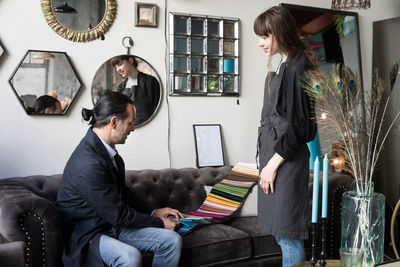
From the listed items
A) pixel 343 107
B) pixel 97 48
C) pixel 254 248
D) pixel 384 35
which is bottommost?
pixel 254 248

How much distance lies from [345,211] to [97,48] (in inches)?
93.0

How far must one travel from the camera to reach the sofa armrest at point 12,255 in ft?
5.67

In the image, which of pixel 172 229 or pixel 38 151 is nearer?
pixel 172 229

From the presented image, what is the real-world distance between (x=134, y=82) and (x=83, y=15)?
66 cm

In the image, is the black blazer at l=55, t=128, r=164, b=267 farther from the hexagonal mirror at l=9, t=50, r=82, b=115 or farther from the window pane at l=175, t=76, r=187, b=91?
the window pane at l=175, t=76, r=187, b=91

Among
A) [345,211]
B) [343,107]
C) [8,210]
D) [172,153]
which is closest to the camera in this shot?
[345,211]

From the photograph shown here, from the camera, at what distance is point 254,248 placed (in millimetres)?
3025

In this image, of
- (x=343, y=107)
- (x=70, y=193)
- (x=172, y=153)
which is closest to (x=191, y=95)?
(x=172, y=153)

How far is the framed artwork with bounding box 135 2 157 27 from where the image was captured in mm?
3597

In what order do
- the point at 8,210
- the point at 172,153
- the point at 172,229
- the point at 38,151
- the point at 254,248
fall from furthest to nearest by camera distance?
the point at 172,153, the point at 38,151, the point at 254,248, the point at 172,229, the point at 8,210

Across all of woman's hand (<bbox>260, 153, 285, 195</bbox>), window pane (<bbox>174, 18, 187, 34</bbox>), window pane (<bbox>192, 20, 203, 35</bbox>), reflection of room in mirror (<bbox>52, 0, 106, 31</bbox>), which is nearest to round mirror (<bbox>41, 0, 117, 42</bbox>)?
reflection of room in mirror (<bbox>52, 0, 106, 31</bbox>)

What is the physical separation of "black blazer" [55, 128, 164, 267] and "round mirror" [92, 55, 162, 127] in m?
1.14

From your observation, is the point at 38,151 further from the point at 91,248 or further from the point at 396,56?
the point at 396,56

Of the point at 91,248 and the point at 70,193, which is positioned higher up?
the point at 70,193
